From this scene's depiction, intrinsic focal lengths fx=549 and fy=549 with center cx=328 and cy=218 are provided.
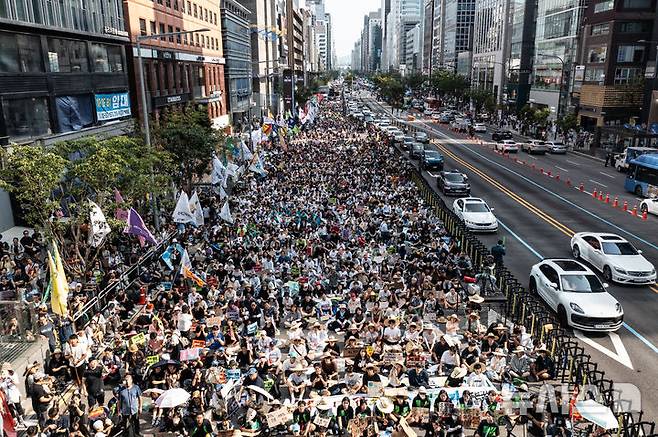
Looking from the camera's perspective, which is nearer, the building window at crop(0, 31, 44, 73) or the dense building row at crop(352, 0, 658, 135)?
the building window at crop(0, 31, 44, 73)

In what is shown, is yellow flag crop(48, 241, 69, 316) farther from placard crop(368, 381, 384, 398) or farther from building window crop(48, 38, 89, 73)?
building window crop(48, 38, 89, 73)

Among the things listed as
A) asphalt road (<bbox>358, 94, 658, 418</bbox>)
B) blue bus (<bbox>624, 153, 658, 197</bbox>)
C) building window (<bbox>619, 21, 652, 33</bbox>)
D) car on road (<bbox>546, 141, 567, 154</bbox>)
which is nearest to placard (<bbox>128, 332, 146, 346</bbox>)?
asphalt road (<bbox>358, 94, 658, 418</bbox>)

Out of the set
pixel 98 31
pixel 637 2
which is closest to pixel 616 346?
pixel 98 31

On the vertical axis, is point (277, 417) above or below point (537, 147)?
above

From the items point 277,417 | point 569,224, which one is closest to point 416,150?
point 569,224

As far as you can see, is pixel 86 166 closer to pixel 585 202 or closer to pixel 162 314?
pixel 162 314

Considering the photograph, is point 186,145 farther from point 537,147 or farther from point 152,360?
point 537,147
